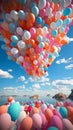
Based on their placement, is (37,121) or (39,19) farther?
(39,19)

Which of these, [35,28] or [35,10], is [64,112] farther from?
[35,10]

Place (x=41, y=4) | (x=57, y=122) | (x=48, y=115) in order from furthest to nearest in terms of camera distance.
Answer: (x=41, y=4) < (x=48, y=115) < (x=57, y=122)

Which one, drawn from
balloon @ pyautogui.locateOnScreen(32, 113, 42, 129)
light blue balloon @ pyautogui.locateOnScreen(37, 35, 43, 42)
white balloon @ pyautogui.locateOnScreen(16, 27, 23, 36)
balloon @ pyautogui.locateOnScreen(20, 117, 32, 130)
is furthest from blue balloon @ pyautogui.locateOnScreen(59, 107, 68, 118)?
white balloon @ pyautogui.locateOnScreen(16, 27, 23, 36)

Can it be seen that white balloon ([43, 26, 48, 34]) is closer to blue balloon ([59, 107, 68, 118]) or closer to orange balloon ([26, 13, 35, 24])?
orange balloon ([26, 13, 35, 24])

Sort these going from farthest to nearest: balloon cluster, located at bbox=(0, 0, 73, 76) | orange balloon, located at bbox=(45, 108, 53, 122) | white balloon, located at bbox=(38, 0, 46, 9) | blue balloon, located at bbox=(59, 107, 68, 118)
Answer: balloon cluster, located at bbox=(0, 0, 73, 76), white balloon, located at bbox=(38, 0, 46, 9), blue balloon, located at bbox=(59, 107, 68, 118), orange balloon, located at bbox=(45, 108, 53, 122)

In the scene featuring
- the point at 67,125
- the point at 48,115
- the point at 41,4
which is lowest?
the point at 67,125

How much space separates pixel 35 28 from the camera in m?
2.78

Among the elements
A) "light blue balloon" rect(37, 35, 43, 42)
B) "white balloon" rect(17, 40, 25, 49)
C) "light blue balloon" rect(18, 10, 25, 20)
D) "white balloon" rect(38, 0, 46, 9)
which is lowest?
"white balloon" rect(17, 40, 25, 49)

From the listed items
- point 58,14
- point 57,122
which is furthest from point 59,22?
point 57,122

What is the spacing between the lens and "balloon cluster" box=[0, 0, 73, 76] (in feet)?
8.69

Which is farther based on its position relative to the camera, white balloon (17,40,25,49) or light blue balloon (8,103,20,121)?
white balloon (17,40,25,49)

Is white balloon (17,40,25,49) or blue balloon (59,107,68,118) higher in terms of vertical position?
white balloon (17,40,25,49)

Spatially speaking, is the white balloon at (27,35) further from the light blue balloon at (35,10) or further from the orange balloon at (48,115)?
the orange balloon at (48,115)

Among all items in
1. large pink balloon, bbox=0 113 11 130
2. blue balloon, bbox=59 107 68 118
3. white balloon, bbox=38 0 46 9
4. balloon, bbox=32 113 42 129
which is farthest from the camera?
white balloon, bbox=38 0 46 9
